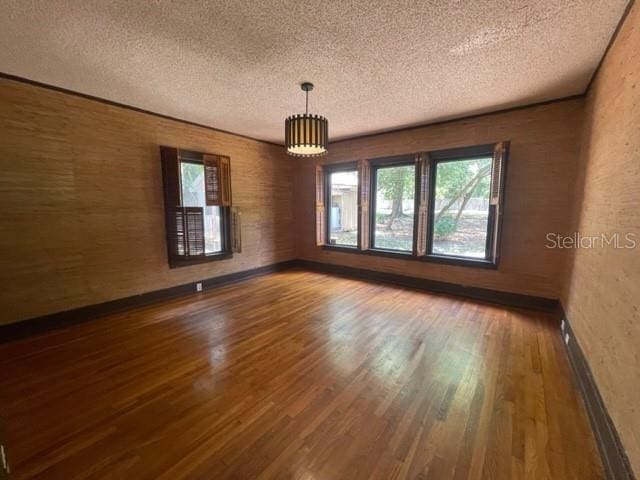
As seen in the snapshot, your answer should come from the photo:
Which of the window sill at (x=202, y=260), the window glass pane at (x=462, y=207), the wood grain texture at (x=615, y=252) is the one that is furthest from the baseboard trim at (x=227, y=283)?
the wood grain texture at (x=615, y=252)

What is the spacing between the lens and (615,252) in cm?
172

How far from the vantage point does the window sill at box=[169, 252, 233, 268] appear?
13.0 feet

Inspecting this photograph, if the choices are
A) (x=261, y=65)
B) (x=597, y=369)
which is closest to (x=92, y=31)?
(x=261, y=65)

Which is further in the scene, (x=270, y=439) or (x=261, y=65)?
(x=261, y=65)

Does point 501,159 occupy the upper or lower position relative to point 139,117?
lower

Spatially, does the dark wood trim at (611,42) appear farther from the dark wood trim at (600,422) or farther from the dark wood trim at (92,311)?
the dark wood trim at (92,311)

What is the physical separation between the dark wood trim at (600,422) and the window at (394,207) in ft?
8.58

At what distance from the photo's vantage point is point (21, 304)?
9.05 feet

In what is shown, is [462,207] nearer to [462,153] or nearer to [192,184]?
[462,153]

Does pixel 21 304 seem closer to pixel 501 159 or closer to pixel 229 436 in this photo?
pixel 229 436

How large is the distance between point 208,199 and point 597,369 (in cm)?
461

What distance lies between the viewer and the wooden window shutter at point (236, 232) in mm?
4637

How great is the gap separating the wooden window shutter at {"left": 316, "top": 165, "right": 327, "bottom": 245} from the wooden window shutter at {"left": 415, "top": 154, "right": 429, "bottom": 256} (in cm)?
187

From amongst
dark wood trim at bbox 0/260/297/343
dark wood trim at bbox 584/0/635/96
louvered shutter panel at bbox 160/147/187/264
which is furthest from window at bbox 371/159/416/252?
louvered shutter panel at bbox 160/147/187/264
